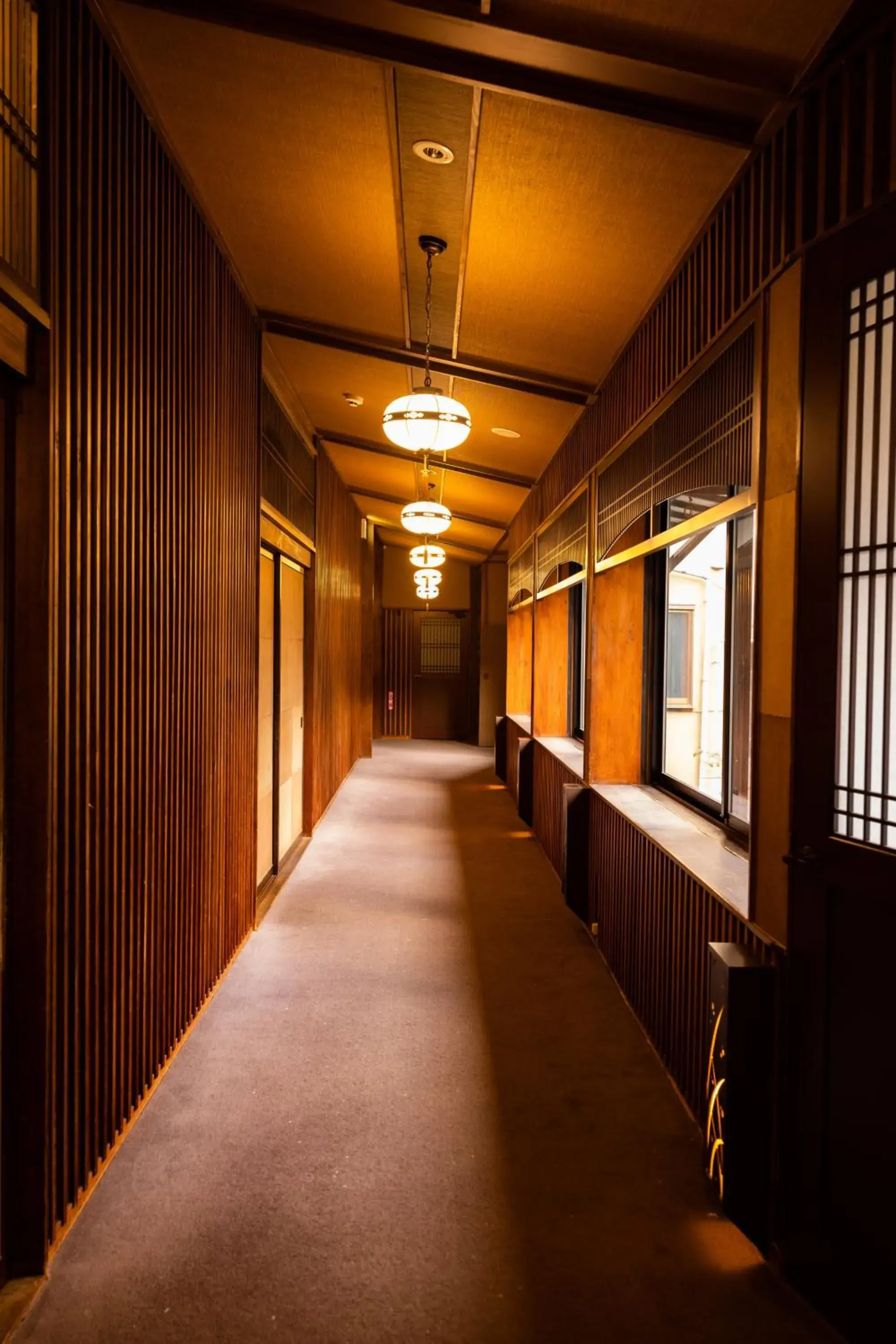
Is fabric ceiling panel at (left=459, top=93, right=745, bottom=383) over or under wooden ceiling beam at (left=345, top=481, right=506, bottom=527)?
under

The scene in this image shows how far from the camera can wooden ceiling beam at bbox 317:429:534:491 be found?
6.83 metres

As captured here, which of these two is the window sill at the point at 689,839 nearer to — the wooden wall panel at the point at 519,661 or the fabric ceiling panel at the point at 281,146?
the fabric ceiling panel at the point at 281,146

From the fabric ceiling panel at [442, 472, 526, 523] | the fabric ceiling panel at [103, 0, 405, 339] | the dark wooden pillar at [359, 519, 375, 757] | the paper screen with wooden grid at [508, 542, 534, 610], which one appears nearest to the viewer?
the fabric ceiling panel at [103, 0, 405, 339]

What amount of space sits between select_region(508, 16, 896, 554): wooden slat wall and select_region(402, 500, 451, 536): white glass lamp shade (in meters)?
3.10

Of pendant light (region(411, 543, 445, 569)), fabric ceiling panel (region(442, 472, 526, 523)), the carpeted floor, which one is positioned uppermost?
fabric ceiling panel (region(442, 472, 526, 523))

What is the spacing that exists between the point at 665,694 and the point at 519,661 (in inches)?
213

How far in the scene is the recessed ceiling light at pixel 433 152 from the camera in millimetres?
2670

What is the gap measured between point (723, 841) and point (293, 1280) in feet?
7.03

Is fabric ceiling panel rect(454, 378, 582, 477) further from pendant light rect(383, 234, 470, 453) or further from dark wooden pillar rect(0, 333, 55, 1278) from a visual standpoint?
dark wooden pillar rect(0, 333, 55, 1278)

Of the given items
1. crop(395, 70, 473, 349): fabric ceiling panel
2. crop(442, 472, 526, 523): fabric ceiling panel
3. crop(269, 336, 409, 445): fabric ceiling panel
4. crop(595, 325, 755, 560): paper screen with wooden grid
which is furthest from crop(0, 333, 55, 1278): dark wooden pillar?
crop(442, 472, 526, 523): fabric ceiling panel

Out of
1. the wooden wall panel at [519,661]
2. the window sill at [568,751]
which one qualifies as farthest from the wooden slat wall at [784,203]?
the wooden wall panel at [519,661]

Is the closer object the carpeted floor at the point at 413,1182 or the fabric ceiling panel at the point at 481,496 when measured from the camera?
the carpeted floor at the point at 413,1182

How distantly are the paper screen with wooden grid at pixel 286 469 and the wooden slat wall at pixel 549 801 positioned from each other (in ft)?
8.91

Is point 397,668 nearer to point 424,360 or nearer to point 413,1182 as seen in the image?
point 424,360
